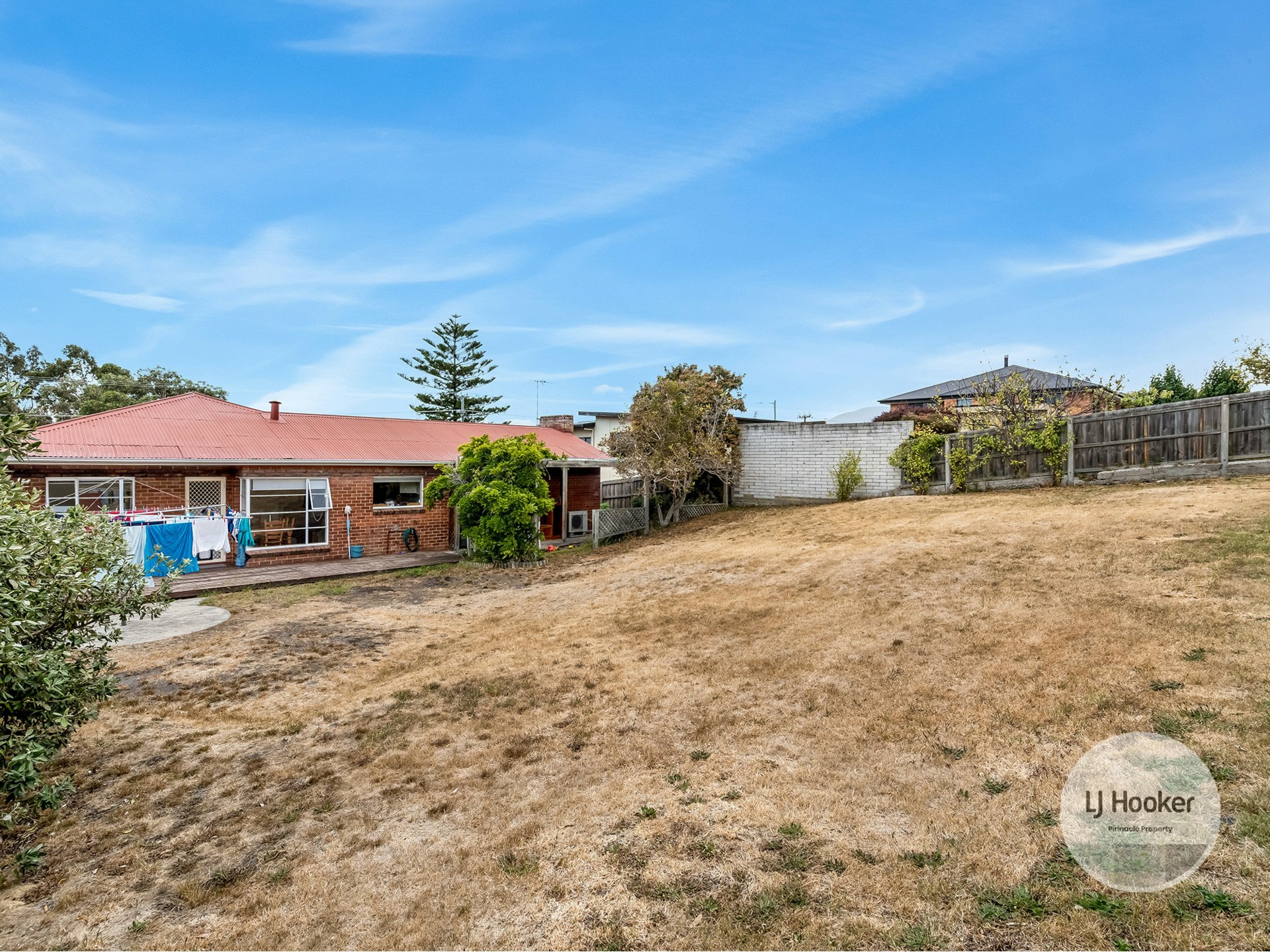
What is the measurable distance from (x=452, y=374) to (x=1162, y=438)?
4155cm

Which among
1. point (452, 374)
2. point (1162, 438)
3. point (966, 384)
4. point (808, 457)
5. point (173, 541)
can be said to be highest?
point (452, 374)

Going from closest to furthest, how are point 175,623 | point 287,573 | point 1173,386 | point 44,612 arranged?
point 44,612, point 175,623, point 287,573, point 1173,386

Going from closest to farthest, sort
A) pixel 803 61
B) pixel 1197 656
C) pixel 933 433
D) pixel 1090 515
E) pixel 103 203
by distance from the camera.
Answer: pixel 1197 656 < pixel 1090 515 < pixel 803 61 < pixel 103 203 < pixel 933 433

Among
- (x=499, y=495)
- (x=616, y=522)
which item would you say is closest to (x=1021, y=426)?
(x=616, y=522)

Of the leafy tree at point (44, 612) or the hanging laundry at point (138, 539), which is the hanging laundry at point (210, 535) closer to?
the hanging laundry at point (138, 539)

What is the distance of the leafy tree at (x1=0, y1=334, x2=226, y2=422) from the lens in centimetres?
3091

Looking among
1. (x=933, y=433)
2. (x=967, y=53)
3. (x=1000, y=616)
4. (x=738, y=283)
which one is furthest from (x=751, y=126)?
(x=1000, y=616)

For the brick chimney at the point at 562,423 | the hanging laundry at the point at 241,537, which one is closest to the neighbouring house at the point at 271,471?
the hanging laundry at the point at 241,537

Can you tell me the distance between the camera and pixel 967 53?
446 inches

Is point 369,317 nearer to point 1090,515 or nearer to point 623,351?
point 623,351

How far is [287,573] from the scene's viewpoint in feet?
44.5

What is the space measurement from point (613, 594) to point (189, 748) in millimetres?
6619

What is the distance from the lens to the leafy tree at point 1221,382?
24.2 metres

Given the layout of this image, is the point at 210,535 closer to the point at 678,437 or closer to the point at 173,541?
the point at 173,541
